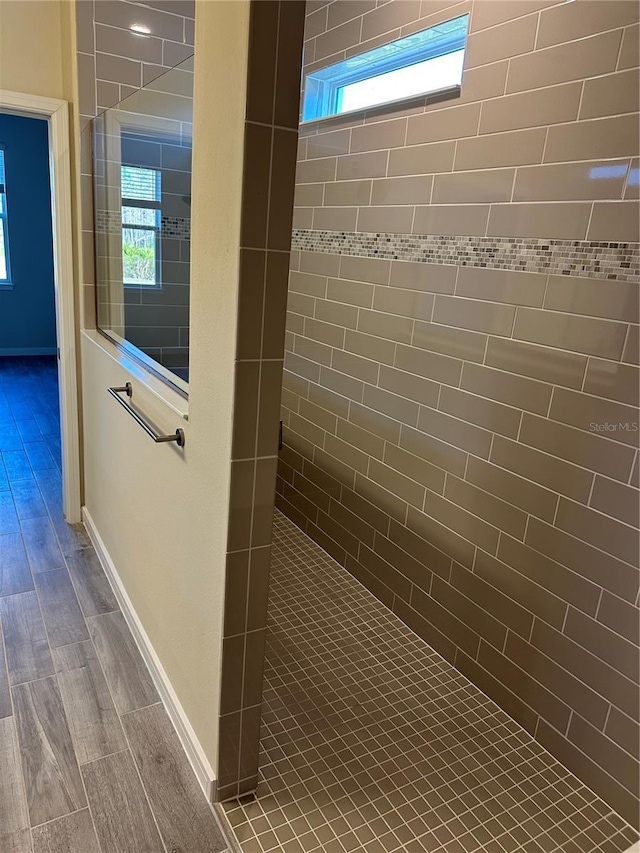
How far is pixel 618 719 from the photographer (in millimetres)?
1557

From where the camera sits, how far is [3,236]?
21.0 feet

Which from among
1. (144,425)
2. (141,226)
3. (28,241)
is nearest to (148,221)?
(141,226)

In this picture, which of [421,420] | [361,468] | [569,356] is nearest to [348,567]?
[361,468]

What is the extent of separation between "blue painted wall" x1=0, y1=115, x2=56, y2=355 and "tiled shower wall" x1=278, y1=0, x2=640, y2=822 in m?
4.91

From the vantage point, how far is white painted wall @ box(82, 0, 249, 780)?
116cm

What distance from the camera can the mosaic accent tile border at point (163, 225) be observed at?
1.55 metres

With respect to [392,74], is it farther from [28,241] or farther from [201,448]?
[28,241]

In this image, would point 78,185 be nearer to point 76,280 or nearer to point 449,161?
point 76,280

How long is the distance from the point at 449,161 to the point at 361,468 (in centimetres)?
127

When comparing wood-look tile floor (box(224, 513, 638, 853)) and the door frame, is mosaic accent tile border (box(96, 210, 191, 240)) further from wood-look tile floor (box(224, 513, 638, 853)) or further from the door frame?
wood-look tile floor (box(224, 513, 638, 853))

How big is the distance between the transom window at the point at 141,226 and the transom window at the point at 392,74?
38.9 inches

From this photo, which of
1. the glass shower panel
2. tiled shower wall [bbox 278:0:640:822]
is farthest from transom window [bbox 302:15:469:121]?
the glass shower panel

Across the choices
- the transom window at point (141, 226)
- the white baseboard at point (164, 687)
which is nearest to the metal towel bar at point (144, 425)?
the transom window at point (141, 226)

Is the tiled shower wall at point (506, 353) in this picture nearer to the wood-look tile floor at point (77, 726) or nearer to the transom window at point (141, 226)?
the transom window at point (141, 226)
